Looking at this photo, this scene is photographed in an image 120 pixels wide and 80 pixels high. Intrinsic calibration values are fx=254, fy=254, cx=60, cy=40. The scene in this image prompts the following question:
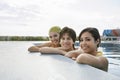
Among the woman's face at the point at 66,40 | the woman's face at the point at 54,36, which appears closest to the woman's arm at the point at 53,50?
the woman's face at the point at 66,40

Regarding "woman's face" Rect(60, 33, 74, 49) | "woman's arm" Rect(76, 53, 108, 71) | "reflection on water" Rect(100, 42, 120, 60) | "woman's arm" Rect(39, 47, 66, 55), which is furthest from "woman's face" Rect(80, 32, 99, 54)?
"reflection on water" Rect(100, 42, 120, 60)

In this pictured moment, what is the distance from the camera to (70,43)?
394cm

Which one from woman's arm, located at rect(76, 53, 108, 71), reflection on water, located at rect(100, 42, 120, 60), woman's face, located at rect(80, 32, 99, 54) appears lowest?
reflection on water, located at rect(100, 42, 120, 60)

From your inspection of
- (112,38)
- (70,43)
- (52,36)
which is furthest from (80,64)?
(112,38)

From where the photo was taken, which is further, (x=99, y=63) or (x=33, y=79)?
(x=99, y=63)

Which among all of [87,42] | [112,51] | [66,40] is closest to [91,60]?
[87,42]

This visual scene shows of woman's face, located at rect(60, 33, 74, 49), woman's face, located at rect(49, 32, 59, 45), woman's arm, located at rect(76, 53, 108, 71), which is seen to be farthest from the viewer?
woman's face, located at rect(49, 32, 59, 45)

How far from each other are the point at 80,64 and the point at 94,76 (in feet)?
2.21

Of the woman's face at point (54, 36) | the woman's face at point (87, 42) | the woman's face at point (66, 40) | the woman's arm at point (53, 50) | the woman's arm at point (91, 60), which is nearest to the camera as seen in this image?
the woman's arm at point (91, 60)

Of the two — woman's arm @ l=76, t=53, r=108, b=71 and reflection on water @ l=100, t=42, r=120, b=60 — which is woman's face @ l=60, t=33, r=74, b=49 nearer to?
woman's arm @ l=76, t=53, r=108, b=71

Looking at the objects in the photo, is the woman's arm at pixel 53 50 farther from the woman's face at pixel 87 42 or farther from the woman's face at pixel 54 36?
the woman's face at pixel 87 42

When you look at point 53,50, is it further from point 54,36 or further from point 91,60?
point 91,60

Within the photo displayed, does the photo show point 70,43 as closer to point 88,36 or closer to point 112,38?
point 88,36

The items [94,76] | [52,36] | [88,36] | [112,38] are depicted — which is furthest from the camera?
[112,38]
